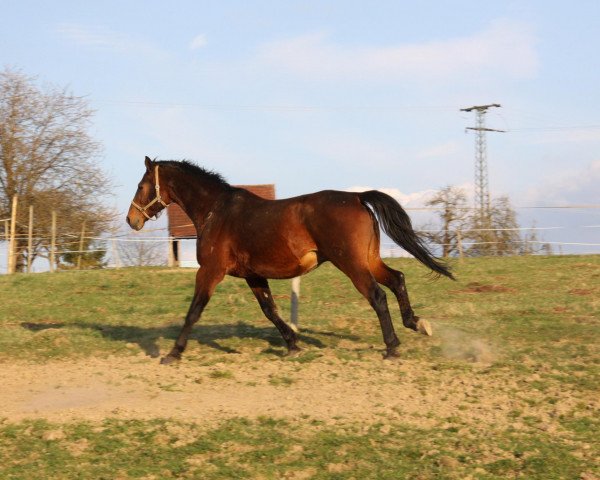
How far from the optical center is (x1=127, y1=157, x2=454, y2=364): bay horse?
8.87 m

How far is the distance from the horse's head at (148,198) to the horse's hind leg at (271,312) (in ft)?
5.30

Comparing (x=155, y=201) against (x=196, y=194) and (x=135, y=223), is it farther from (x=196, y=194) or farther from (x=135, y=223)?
(x=196, y=194)

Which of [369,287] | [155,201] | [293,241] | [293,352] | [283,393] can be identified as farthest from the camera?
[155,201]

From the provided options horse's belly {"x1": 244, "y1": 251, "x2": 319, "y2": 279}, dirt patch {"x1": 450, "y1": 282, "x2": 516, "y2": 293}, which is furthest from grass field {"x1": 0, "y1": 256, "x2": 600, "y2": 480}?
dirt patch {"x1": 450, "y1": 282, "x2": 516, "y2": 293}

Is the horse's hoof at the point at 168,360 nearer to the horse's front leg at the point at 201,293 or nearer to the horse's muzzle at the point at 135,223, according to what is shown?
the horse's front leg at the point at 201,293

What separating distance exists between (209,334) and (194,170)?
2516 mm

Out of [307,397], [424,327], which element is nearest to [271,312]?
[424,327]

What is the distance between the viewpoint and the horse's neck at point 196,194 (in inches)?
392

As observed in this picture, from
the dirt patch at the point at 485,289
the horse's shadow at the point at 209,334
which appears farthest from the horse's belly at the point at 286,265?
the dirt patch at the point at 485,289

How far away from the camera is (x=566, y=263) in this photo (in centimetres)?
1997

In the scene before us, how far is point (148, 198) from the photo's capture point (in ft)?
34.1

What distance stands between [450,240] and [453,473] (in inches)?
869

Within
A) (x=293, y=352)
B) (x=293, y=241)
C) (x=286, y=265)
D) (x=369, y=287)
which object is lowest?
(x=293, y=352)

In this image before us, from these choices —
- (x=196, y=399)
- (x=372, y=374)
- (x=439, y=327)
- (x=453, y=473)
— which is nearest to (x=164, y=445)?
(x=196, y=399)
